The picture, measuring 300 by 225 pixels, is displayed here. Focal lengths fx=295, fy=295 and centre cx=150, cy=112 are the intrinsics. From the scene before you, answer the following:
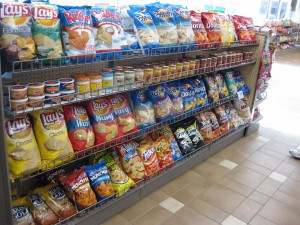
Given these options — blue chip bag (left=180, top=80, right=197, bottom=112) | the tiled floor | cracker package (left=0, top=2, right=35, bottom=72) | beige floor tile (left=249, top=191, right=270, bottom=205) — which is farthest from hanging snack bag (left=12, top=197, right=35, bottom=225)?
beige floor tile (left=249, top=191, right=270, bottom=205)

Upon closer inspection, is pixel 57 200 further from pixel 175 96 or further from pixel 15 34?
pixel 175 96

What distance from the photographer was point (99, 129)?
76.0 inches

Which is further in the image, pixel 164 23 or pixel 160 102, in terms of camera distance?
pixel 160 102

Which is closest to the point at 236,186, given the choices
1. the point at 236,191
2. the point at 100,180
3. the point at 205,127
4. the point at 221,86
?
the point at 236,191

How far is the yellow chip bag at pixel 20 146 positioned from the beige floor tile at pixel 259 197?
1.75 m

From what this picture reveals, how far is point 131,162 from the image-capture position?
7.15ft

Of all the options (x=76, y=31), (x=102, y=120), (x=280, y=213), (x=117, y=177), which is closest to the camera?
(x=76, y=31)

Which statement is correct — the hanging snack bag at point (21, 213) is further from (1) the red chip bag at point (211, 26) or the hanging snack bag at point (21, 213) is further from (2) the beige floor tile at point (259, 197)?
(1) the red chip bag at point (211, 26)

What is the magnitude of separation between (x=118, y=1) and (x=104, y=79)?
2.71 metres

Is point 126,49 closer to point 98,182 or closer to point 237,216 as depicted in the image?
point 98,182

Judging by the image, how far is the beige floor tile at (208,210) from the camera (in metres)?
2.18

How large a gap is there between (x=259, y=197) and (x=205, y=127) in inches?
31.6

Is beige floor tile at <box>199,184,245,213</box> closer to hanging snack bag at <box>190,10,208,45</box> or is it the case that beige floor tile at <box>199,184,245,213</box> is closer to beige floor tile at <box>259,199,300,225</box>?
beige floor tile at <box>259,199,300,225</box>

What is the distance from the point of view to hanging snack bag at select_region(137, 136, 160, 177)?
2.29 metres
